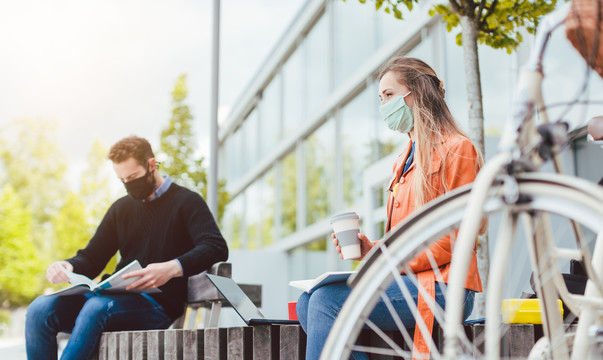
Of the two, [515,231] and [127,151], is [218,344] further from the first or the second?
[515,231]

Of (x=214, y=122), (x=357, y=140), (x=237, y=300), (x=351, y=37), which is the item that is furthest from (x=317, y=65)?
(x=237, y=300)

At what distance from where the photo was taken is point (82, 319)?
369 cm

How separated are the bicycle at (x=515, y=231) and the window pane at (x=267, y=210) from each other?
2019 cm

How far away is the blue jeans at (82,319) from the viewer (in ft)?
12.0

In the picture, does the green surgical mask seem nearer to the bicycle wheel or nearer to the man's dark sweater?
the bicycle wheel

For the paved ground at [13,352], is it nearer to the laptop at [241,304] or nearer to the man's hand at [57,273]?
the man's hand at [57,273]

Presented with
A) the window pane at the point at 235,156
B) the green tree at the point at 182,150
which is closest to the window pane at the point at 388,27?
the green tree at the point at 182,150

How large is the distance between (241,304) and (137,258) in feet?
4.39

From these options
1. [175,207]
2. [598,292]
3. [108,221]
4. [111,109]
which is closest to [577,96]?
[598,292]

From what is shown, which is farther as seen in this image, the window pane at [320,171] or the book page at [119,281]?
the window pane at [320,171]

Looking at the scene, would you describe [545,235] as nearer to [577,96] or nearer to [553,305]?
[553,305]

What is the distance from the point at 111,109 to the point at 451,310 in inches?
1658

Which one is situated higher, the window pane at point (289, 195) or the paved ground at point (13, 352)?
the window pane at point (289, 195)

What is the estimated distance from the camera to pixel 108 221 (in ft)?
14.6
